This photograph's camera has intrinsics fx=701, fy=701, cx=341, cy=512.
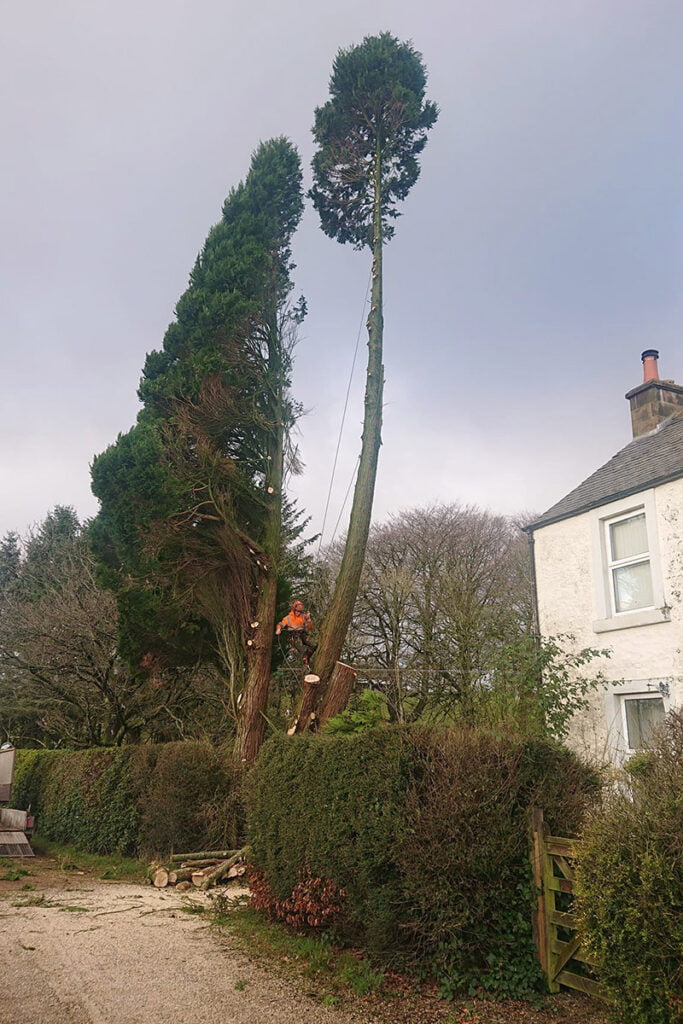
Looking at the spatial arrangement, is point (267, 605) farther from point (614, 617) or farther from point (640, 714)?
point (640, 714)

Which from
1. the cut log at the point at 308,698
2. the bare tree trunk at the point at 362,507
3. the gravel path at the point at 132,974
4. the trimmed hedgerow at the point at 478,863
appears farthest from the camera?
the bare tree trunk at the point at 362,507

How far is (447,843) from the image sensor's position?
201 inches

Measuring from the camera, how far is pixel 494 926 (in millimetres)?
5102

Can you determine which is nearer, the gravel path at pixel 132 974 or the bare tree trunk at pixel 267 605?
the gravel path at pixel 132 974

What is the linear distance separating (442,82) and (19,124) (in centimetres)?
864

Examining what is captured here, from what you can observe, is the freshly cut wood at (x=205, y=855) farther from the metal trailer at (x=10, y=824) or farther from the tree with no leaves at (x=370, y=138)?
the tree with no leaves at (x=370, y=138)

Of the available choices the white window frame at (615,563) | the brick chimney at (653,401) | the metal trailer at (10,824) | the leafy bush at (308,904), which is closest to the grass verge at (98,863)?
the metal trailer at (10,824)

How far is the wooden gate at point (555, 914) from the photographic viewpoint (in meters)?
4.88

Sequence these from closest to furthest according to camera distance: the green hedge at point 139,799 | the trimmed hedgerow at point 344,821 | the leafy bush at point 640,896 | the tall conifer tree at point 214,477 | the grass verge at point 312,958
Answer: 1. the leafy bush at point 640,896
2. the grass verge at point 312,958
3. the trimmed hedgerow at point 344,821
4. the green hedge at point 139,799
5. the tall conifer tree at point 214,477

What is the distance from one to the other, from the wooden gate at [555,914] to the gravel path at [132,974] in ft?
4.66

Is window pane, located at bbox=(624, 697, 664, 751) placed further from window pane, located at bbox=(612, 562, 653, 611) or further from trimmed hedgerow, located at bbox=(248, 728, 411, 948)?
trimmed hedgerow, located at bbox=(248, 728, 411, 948)

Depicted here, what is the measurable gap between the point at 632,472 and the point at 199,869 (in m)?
9.13

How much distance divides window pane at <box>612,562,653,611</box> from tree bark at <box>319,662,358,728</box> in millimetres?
4348

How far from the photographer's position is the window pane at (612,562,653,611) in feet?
34.4
